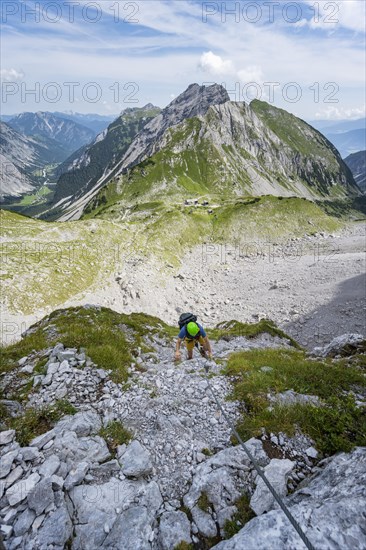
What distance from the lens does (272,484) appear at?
6.91 meters

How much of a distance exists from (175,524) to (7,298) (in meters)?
30.9

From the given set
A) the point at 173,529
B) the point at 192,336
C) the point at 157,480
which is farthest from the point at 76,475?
the point at 192,336

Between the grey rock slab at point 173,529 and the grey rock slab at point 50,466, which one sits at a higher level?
the grey rock slab at point 50,466

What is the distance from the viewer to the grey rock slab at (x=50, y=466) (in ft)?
23.1

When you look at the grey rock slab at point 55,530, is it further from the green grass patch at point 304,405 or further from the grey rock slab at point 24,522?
the green grass patch at point 304,405

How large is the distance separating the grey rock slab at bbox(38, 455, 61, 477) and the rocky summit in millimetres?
27

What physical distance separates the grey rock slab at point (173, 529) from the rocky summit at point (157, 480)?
0.02m

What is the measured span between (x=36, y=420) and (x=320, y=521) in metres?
7.96

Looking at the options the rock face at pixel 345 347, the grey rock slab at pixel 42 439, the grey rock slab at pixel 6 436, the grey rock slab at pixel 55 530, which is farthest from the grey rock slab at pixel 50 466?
the rock face at pixel 345 347

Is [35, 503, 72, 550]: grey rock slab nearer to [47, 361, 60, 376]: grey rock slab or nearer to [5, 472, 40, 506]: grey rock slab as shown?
[5, 472, 40, 506]: grey rock slab

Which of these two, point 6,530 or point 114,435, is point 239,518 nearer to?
point 114,435

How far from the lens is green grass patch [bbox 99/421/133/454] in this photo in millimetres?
8449

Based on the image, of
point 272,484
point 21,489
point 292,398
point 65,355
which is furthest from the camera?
point 65,355

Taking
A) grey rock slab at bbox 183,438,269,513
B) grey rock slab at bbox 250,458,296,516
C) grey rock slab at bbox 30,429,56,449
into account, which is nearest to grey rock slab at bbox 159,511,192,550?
grey rock slab at bbox 183,438,269,513
